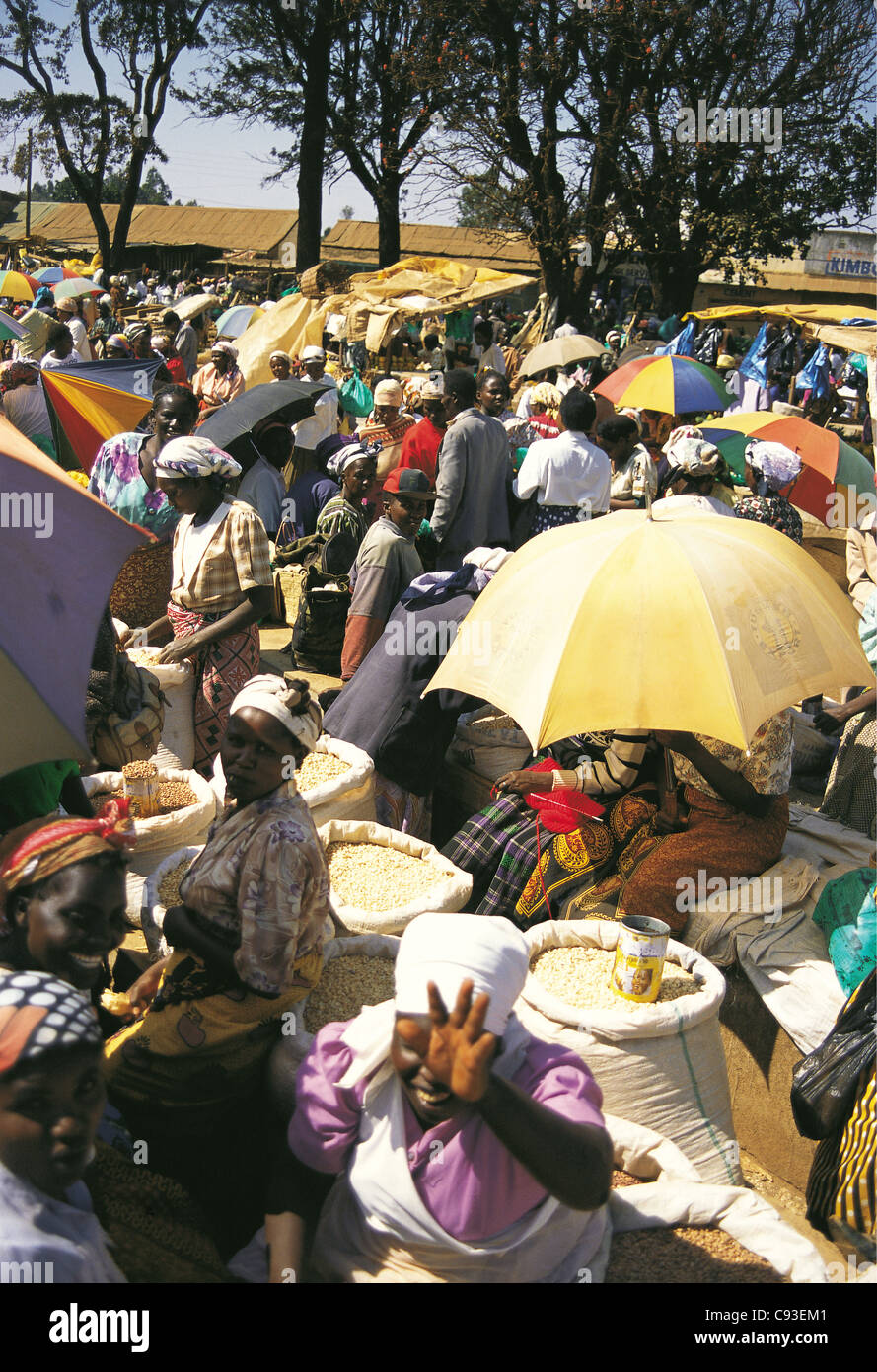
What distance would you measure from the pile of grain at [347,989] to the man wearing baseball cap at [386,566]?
2.15m

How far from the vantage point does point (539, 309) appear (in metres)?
19.8

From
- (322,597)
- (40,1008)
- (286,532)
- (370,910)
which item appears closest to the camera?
(40,1008)

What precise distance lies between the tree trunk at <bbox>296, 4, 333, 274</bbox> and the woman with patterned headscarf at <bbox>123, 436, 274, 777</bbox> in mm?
20359

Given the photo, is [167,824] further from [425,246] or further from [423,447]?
[425,246]

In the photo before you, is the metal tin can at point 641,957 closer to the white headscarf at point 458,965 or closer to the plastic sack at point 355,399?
the white headscarf at point 458,965

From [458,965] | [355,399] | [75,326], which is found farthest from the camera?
[75,326]

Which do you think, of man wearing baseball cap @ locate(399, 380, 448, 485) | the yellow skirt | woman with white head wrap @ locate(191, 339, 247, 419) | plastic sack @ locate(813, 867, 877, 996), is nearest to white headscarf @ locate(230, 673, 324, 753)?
the yellow skirt

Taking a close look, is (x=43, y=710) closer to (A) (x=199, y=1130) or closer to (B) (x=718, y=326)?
(A) (x=199, y=1130)

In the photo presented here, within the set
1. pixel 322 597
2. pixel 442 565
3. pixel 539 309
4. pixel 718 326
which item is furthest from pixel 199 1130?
pixel 539 309

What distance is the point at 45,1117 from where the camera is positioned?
1639mm

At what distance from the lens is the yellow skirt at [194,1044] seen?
8.07 feet

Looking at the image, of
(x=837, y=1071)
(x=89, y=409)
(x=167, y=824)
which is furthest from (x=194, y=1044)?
(x=89, y=409)

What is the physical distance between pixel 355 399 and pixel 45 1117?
997 cm

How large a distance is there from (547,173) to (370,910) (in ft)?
65.6
